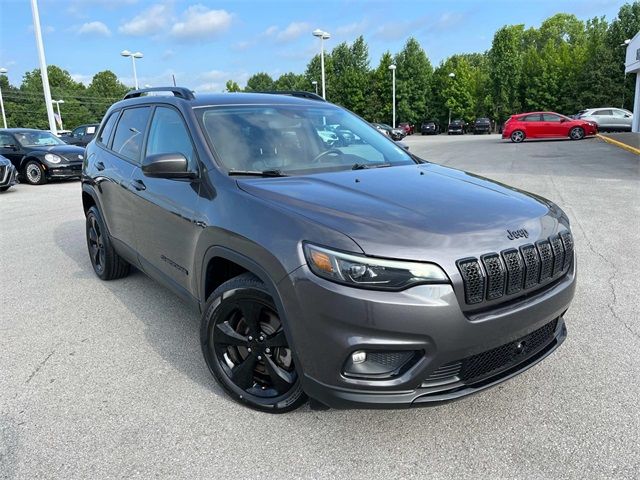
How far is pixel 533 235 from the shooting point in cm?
257

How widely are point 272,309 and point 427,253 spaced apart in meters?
0.86

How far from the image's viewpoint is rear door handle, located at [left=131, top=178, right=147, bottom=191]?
12.6 feet

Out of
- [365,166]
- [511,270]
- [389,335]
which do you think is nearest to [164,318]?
[365,166]

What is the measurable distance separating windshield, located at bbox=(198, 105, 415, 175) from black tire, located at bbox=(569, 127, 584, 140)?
26801mm

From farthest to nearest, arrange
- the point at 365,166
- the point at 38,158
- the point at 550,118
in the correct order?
the point at 550,118, the point at 38,158, the point at 365,166

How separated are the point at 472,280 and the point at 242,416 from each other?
149cm

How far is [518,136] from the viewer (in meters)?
27.9

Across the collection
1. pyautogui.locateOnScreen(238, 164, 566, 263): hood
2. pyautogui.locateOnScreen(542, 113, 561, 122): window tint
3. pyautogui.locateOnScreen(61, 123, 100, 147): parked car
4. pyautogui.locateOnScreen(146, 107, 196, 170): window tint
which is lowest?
pyautogui.locateOnScreen(238, 164, 566, 263): hood

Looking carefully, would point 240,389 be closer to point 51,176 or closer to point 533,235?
point 533,235

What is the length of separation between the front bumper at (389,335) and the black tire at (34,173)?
14774 millimetres

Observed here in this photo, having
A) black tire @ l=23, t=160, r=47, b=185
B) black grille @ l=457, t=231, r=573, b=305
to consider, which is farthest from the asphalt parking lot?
black tire @ l=23, t=160, r=47, b=185

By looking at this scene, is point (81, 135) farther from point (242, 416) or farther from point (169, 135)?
Result: point (242, 416)

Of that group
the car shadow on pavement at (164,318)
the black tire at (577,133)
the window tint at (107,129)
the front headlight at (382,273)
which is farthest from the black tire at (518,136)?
the front headlight at (382,273)

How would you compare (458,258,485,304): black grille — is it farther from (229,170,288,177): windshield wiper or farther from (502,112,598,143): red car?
(502,112,598,143): red car
